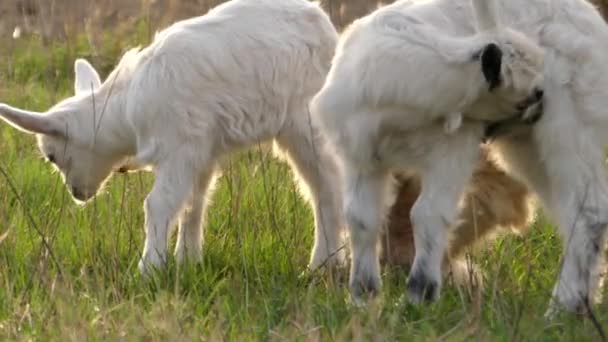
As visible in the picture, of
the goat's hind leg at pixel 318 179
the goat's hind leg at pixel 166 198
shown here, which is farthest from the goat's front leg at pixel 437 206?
the goat's hind leg at pixel 166 198

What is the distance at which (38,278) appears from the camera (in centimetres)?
626

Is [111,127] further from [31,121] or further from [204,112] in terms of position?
[204,112]

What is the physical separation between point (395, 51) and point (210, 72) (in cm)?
152

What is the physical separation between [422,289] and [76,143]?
7.81 ft

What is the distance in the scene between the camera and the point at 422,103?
5.64 meters

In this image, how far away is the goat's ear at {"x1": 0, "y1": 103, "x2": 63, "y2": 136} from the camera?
7234 millimetres

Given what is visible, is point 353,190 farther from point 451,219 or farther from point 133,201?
point 133,201

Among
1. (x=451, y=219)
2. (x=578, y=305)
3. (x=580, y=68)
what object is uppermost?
(x=580, y=68)

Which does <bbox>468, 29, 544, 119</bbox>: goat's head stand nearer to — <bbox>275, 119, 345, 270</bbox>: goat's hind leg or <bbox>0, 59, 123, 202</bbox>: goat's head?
<bbox>275, 119, 345, 270</bbox>: goat's hind leg

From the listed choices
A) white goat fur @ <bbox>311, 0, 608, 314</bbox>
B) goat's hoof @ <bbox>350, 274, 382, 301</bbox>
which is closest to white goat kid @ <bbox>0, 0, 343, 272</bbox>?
goat's hoof @ <bbox>350, 274, 382, 301</bbox>

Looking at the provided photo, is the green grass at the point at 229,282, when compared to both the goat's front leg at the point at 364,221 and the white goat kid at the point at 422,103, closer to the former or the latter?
the goat's front leg at the point at 364,221

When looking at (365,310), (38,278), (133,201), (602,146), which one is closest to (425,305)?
(365,310)

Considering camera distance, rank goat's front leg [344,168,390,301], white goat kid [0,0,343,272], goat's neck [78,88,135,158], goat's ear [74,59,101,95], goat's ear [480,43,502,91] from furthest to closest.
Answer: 1. goat's ear [74,59,101,95]
2. goat's neck [78,88,135,158]
3. white goat kid [0,0,343,272]
4. goat's front leg [344,168,390,301]
5. goat's ear [480,43,502,91]

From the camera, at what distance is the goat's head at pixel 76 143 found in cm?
755
